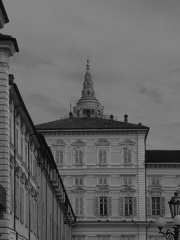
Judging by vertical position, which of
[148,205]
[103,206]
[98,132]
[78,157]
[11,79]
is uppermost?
[98,132]

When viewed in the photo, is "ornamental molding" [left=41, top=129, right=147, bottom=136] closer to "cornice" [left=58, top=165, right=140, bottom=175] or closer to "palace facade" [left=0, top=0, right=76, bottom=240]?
"cornice" [left=58, top=165, right=140, bottom=175]

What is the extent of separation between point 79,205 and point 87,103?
25.6 m

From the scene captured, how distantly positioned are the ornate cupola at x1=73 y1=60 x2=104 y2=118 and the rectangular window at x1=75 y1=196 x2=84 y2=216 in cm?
2090

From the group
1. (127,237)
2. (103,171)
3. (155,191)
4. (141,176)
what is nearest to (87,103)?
(103,171)

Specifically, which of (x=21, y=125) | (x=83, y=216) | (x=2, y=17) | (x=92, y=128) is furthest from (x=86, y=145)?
(x=2, y=17)

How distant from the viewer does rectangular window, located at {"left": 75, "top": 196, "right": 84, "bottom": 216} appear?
9881 centimetres

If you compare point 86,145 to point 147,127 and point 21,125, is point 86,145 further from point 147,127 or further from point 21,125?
point 21,125

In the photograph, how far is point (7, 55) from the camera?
32.0m

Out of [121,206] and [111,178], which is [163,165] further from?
[121,206]

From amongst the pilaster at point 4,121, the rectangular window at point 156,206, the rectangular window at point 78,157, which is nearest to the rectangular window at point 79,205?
the rectangular window at point 78,157

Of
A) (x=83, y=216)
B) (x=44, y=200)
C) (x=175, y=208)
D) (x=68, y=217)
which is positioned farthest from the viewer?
(x=83, y=216)

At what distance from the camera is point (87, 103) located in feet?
399

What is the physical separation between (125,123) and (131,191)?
28.3 ft

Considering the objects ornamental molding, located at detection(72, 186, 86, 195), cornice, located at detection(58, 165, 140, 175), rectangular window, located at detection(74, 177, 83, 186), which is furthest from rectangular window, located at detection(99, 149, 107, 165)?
ornamental molding, located at detection(72, 186, 86, 195)
